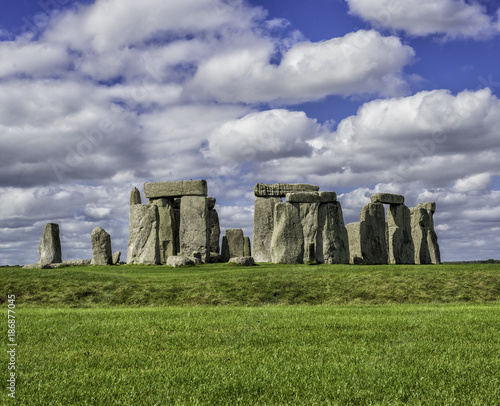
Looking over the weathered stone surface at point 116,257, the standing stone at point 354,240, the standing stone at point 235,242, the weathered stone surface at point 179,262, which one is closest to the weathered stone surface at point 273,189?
the standing stone at point 235,242

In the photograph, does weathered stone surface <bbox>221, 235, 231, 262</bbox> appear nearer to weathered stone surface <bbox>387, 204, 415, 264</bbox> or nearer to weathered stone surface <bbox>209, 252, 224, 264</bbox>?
weathered stone surface <bbox>209, 252, 224, 264</bbox>

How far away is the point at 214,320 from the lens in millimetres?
10484

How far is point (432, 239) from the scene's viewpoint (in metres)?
36.5

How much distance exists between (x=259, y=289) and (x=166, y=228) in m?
16.6

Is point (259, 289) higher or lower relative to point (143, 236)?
lower

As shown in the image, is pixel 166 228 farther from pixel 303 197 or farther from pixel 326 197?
pixel 326 197

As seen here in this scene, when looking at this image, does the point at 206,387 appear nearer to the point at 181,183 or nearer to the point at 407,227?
the point at 181,183

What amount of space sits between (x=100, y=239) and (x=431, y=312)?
888 inches

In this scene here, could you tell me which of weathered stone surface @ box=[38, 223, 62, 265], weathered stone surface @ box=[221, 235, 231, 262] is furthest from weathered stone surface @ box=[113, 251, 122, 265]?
weathered stone surface @ box=[221, 235, 231, 262]

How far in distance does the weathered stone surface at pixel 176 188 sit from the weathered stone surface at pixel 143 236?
1.44m

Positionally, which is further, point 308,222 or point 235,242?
point 235,242

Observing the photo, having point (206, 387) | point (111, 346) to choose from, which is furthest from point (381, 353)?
point (111, 346)

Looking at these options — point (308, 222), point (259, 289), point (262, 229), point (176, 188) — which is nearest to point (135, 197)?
point (176, 188)

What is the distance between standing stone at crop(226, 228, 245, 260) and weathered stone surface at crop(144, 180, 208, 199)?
477cm
